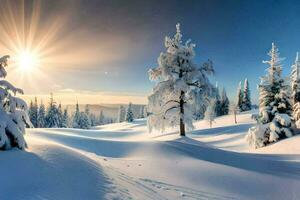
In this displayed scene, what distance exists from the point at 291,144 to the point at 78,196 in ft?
71.3

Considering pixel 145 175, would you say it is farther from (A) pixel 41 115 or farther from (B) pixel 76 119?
(B) pixel 76 119

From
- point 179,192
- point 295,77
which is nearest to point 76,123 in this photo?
point 295,77

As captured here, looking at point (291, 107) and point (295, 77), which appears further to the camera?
point (295, 77)

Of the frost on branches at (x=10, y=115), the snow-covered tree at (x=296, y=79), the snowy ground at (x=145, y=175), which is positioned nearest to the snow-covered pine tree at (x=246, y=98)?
the snow-covered tree at (x=296, y=79)

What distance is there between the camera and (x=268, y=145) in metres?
25.8

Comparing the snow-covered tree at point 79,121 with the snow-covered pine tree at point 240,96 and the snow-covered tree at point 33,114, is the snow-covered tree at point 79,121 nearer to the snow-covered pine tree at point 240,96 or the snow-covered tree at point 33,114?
the snow-covered tree at point 33,114

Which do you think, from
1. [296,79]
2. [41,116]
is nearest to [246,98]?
[296,79]

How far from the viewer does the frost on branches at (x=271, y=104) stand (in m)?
26.6

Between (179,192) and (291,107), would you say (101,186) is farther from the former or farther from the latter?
(291,107)

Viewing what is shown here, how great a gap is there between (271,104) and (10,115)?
25622 mm

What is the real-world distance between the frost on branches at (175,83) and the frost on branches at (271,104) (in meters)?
9.81

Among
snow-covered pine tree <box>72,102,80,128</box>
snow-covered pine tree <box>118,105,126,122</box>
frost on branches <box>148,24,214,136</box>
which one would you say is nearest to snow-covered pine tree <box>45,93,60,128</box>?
snow-covered pine tree <box>72,102,80,128</box>

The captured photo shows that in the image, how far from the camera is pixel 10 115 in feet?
29.2

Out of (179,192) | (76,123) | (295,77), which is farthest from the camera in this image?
(76,123)
